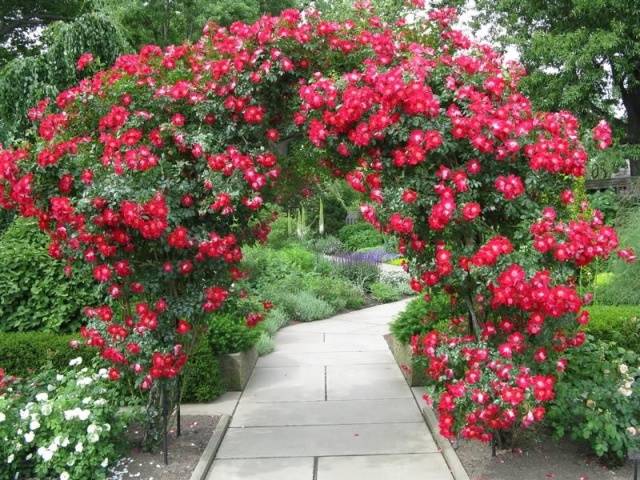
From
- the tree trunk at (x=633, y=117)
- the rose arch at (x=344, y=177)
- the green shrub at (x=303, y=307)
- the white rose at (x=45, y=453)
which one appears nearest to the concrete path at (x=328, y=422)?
the rose arch at (x=344, y=177)

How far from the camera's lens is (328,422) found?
16.3 feet

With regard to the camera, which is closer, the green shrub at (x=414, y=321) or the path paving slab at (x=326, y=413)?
the path paving slab at (x=326, y=413)

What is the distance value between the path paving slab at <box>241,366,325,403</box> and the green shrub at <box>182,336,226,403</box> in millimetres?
311

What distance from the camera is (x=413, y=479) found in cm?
394

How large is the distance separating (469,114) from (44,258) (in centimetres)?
394

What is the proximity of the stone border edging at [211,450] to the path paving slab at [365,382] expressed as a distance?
3.34 feet

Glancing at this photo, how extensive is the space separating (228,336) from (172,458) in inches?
66.7

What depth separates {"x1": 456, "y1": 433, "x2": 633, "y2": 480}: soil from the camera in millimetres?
3898

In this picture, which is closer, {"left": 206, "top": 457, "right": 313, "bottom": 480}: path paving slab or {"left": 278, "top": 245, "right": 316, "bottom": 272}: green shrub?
{"left": 206, "top": 457, "right": 313, "bottom": 480}: path paving slab

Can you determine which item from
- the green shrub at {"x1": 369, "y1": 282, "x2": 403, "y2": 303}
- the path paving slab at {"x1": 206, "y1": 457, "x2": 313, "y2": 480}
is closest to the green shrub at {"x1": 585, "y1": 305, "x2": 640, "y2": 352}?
the path paving slab at {"x1": 206, "y1": 457, "x2": 313, "y2": 480}

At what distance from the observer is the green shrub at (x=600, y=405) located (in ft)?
12.4

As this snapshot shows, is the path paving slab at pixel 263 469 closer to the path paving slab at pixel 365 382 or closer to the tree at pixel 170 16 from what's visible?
the path paving slab at pixel 365 382

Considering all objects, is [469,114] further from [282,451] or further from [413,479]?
[282,451]

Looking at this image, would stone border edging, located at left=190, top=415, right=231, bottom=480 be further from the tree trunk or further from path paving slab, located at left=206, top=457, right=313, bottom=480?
the tree trunk
